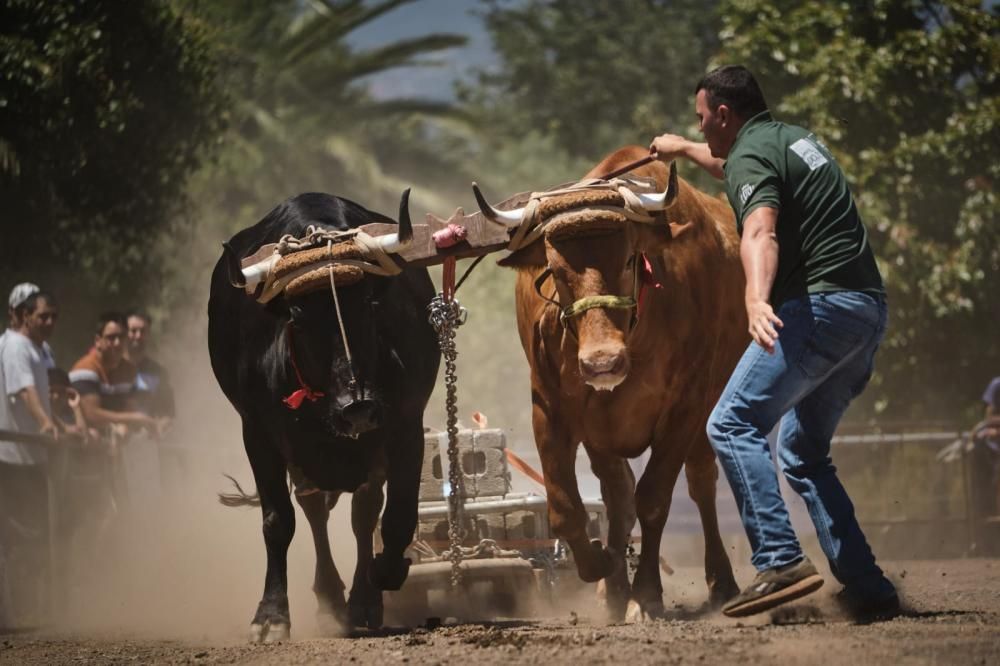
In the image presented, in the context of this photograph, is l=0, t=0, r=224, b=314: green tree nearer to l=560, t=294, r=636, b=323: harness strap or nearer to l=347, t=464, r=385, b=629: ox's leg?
l=347, t=464, r=385, b=629: ox's leg

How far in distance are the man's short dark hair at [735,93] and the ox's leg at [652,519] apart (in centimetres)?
193

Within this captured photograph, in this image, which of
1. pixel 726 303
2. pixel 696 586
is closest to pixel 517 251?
pixel 726 303

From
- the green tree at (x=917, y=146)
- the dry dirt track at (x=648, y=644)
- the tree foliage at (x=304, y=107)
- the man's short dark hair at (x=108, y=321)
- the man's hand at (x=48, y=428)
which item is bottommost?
the dry dirt track at (x=648, y=644)

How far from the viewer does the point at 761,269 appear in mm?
5660

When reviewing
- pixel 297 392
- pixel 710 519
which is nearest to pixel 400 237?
pixel 297 392

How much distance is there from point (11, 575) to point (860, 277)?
19.7 feet

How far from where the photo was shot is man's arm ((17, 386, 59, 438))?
10.3m

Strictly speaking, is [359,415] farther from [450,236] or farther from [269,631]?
[269,631]

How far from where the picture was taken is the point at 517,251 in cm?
705

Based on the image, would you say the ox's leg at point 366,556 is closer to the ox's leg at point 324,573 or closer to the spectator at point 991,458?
the ox's leg at point 324,573

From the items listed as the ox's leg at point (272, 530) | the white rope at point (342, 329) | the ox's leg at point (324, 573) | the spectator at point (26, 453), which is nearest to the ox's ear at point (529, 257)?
the white rope at point (342, 329)

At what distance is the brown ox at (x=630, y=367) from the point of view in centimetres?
681

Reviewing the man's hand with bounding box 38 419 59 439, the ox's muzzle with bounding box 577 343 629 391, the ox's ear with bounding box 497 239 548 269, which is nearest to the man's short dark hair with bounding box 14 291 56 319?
the man's hand with bounding box 38 419 59 439

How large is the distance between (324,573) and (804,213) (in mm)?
3717
